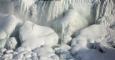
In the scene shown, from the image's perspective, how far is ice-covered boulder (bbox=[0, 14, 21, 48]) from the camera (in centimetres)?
505

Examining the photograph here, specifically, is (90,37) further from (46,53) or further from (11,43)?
(11,43)

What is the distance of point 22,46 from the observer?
15.7ft

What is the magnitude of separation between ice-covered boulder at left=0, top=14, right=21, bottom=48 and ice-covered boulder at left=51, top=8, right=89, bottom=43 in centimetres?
59

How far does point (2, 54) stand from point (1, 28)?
0.56m

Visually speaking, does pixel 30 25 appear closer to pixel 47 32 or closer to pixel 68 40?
pixel 47 32

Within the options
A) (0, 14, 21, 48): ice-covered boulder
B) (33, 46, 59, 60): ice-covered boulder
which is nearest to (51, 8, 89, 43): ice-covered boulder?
(33, 46, 59, 60): ice-covered boulder

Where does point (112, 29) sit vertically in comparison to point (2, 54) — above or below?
above

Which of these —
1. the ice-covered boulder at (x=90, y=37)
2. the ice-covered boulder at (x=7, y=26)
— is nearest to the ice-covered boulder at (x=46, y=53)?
the ice-covered boulder at (x=90, y=37)

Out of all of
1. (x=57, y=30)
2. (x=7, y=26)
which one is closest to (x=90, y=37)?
(x=57, y=30)

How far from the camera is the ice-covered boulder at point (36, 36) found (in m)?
4.82

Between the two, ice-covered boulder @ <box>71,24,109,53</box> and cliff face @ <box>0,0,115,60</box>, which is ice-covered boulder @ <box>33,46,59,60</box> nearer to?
cliff face @ <box>0,0,115,60</box>

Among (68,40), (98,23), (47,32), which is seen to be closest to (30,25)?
(47,32)

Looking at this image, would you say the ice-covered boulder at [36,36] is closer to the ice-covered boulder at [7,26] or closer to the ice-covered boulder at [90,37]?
the ice-covered boulder at [7,26]

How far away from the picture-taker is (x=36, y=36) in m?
4.94
